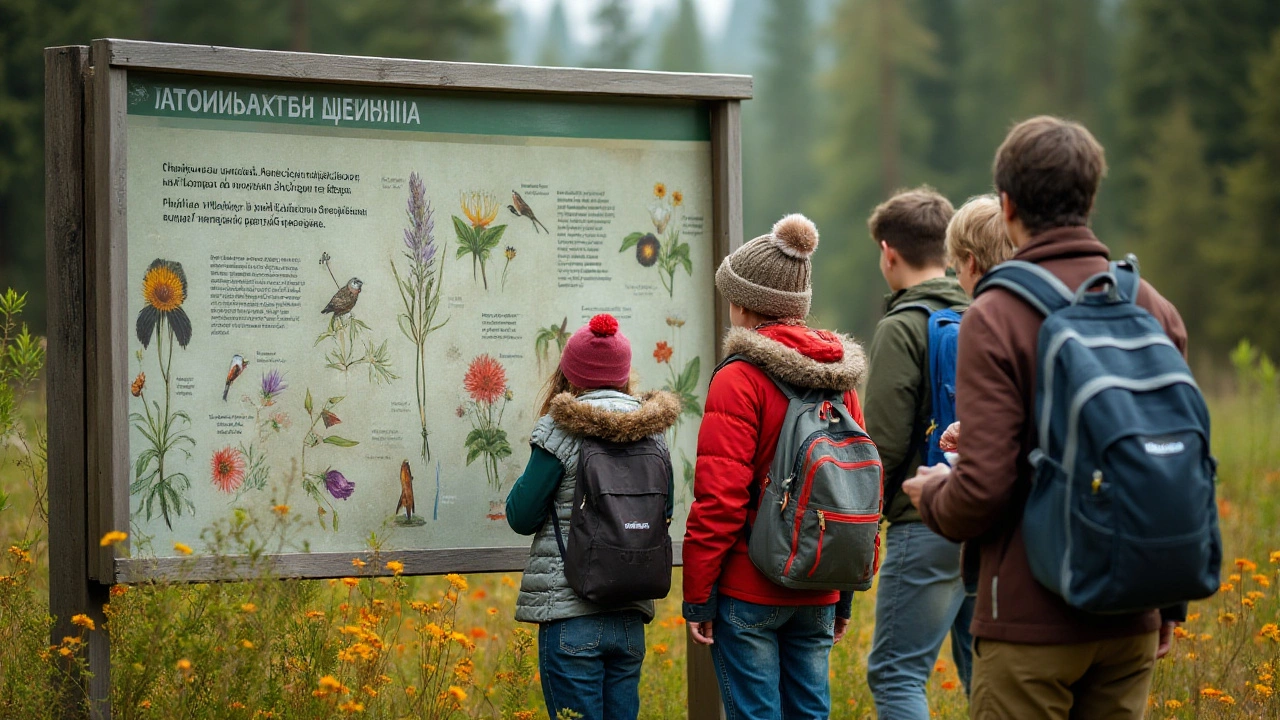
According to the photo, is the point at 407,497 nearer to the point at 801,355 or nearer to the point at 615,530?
the point at 615,530

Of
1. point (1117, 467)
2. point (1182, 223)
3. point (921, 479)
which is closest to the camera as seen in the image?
point (1117, 467)

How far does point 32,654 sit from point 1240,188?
29422mm

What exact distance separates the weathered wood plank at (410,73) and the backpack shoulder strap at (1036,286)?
6.43 feet

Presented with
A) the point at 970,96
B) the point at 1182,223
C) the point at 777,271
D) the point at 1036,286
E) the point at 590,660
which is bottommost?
the point at 590,660

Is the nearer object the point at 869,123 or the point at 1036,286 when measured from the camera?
the point at 1036,286

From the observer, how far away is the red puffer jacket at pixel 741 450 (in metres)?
3.49

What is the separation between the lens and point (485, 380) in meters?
4.22

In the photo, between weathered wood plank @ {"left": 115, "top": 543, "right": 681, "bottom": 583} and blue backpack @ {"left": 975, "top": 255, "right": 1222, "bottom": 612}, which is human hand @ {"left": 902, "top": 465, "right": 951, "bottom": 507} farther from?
weathered wood plank @ {"left": 115, "top": 543, "right": 681, "bottom": 583}

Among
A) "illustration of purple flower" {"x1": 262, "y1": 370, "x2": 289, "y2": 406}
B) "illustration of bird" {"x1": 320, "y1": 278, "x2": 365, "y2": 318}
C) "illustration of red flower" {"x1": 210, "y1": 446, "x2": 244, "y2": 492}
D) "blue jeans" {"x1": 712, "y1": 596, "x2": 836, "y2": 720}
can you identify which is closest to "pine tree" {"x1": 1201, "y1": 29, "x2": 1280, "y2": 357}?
"blue jeans" {"x1": 712, "y1": 596, "x2": 836, "y2": 720}

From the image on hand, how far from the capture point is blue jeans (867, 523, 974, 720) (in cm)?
396

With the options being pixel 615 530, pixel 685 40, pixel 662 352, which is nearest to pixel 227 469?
pixel 615 530

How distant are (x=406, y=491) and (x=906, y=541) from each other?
67.6 inches

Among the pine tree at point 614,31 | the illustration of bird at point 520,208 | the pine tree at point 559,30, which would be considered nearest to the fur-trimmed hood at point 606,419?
the illustration of bird at point 520,208

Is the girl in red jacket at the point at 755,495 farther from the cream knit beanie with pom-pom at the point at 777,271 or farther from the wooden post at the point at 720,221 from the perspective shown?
the wooden post at the point at 720,221
